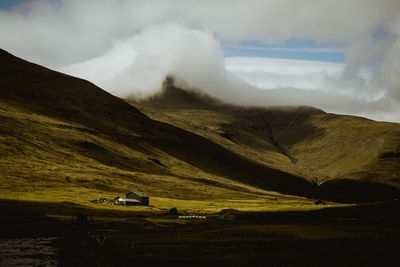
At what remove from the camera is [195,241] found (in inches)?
2694

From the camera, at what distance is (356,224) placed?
98000 mm

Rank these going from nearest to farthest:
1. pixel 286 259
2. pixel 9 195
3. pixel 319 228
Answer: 1. pixel 286 259
2. pixel 319 228
3. pixel 9 195

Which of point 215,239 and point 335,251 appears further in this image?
point 215,239

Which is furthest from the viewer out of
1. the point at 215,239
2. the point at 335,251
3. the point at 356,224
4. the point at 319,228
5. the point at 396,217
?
the point at 396,217

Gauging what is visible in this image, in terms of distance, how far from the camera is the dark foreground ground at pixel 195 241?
173 feet

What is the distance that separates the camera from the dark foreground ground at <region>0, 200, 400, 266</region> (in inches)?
2071

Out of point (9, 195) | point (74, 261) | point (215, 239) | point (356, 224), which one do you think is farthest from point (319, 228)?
point (9, 195)

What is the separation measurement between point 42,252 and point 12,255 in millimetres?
3926

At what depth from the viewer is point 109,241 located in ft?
226

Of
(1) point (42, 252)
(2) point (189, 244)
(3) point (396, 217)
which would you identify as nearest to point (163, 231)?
(2) point (189, 244)

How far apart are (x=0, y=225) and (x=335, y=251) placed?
190 ft

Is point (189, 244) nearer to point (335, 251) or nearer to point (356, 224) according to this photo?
point (335, 251)

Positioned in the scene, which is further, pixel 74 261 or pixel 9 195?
pixel 9 195

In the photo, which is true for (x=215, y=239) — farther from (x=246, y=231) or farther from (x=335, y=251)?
(x=335, y=251)
